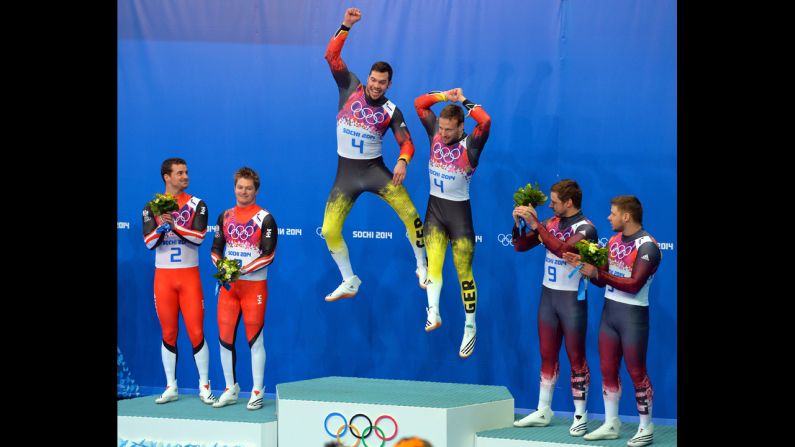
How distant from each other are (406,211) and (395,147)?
2.88ft

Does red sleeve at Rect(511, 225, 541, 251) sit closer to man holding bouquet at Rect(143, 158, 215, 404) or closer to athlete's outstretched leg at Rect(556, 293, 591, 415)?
athlete's outstretched leg at Rect(556, 293, 591, 415)

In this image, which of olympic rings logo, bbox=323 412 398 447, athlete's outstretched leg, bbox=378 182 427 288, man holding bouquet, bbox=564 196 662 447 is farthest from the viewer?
athlete's outstretched leg, bbox=378 182 427 288

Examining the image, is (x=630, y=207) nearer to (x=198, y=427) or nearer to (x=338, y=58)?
(x=338, y=58)

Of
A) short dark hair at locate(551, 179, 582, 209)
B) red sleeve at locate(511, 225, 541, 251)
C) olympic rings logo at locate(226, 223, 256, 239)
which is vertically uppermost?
short dark hair at locate(551, 179, 582, 209)

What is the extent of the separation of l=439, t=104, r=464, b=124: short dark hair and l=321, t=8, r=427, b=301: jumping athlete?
39 cm

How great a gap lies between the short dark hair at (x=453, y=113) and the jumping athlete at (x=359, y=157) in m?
0.39

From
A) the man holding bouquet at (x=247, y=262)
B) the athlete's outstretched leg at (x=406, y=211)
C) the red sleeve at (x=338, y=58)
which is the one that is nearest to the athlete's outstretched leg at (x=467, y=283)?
the athlete's outstretched leg at (x=406, y=211)

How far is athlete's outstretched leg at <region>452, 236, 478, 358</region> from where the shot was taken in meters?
8.20

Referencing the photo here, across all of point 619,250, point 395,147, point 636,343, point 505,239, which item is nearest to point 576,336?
point 636,343

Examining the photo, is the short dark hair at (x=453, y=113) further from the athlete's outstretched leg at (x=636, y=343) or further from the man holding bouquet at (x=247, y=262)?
the athlete's outstretched leg at (x=636, y=343)

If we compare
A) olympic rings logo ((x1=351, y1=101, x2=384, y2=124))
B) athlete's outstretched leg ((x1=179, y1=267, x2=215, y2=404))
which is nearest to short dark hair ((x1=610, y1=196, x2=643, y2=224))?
olympic rings logo ((x1=351, y1=101, x2=384, y2=124))

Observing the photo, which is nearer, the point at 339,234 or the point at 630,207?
the point at 630,207

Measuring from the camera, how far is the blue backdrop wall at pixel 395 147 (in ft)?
28.1

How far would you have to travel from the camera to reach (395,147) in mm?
9047
